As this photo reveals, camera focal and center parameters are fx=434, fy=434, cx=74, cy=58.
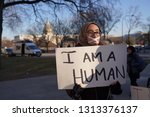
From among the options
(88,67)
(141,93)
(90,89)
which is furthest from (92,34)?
(141,93)

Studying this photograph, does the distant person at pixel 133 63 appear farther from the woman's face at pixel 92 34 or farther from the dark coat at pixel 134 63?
the woman's face at pixel 92 34

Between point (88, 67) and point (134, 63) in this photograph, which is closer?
point (88, 67)

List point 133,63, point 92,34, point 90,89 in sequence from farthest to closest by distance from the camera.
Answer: point 133,63 → point 90,89 → point 92,34

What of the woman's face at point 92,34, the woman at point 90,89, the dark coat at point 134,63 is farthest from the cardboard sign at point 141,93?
the dark coat at point 134,63

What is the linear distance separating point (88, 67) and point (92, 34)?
1.18 feet

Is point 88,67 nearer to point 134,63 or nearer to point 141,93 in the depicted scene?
point 141,93

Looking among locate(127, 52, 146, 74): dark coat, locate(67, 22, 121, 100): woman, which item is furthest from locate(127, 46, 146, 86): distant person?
locate(67, 22, 121, 100): woman

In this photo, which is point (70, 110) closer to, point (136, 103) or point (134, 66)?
point (136, 103)

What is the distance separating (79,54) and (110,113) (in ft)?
2.57

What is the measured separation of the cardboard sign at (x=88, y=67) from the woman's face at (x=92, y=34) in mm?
74

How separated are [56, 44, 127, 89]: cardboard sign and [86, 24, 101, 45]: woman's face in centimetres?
7

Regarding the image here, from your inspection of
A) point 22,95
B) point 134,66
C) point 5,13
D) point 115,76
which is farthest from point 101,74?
point 5,13

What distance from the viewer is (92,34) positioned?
445 centimetres

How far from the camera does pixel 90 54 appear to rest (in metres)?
4.59
